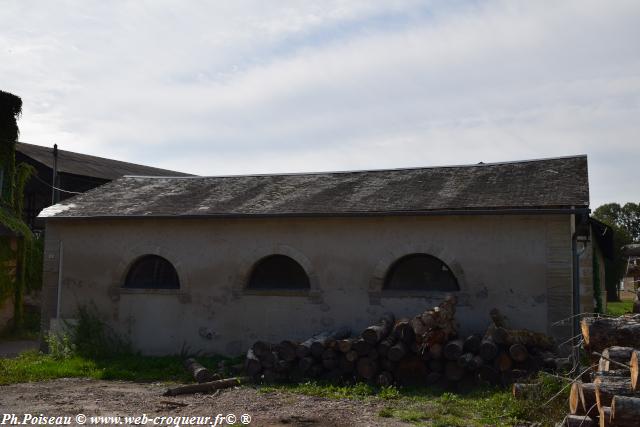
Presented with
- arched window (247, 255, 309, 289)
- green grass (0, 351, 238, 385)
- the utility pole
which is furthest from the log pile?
the utility pole

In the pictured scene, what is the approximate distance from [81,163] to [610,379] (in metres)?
25.6

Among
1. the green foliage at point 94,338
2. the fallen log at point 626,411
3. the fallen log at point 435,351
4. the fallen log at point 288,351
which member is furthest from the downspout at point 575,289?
the green foliage at point 94,338

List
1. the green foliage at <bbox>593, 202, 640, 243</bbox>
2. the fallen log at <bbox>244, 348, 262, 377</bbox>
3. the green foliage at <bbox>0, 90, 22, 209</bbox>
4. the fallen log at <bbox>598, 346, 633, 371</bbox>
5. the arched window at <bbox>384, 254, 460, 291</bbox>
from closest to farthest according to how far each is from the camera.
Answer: the fallen log at <bbox>598, 346, 633, 371</bbox>, the fallen log at <bbox>244, 348, 262, 377</bbox>, the arched window at <bbox>384, 254, 460, 291</bbox>, the green foliage at <bbox>0, 90, 22, 209</bbox>, the green foliage at <bbox>593, 202, 640, 243</bbox>

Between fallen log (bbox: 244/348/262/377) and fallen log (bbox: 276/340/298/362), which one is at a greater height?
fallen log (bbox: 276/340/298/362)

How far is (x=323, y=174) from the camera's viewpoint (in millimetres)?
15078

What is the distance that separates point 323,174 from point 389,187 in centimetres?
231

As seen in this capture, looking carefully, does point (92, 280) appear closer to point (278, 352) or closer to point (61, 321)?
point (61, 321)

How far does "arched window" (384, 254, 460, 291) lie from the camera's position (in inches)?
460

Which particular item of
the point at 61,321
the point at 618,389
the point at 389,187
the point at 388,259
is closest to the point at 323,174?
the point at 389,187

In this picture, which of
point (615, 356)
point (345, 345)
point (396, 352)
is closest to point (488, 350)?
point (396, 352)

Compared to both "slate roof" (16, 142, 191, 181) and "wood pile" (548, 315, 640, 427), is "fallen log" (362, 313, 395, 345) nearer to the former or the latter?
"wood pile" (548, 315, 640, 427)

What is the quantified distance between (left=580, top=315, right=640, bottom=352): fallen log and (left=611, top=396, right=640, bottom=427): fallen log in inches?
73.2

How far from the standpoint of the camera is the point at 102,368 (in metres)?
12.1

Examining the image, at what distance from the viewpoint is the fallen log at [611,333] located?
23.6 feet
